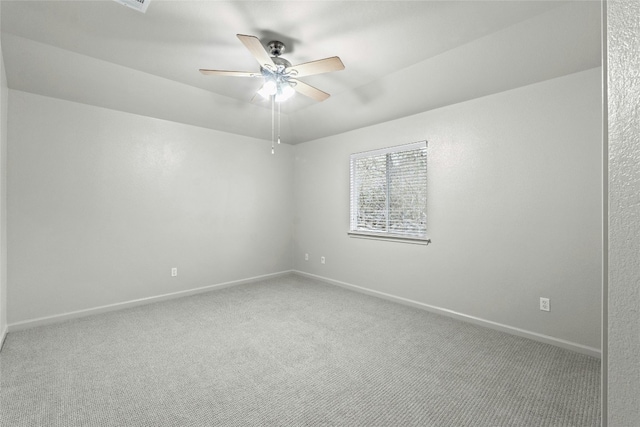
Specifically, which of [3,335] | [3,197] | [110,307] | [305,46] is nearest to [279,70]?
[305,46]

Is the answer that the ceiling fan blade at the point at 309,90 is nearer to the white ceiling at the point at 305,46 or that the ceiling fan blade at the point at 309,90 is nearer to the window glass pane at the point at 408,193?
the white ceiling at the point at 305,46

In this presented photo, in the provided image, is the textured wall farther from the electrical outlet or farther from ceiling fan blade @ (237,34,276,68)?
the electrical outlet

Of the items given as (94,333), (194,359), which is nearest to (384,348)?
(194,359)

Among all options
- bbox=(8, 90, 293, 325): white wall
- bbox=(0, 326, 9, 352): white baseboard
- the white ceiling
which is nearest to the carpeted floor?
bbox=(0, 326, 9, 352): white baseboard

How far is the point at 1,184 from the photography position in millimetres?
2768

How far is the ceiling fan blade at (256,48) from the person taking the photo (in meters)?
2.05

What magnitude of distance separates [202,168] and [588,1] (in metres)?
4.40

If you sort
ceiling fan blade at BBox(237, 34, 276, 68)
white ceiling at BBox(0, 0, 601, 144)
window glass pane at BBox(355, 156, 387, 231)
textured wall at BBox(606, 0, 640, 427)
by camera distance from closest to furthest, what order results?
textured wall at BBox(606, 0, 640, 427)
ceiling fan blade at BBox(237, 34, 276, 68)
white ceiling at BBox(0, 0, 601, 144)
window glass pane at BBox(355, 156, 387, 231)

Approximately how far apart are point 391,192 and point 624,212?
3.61m

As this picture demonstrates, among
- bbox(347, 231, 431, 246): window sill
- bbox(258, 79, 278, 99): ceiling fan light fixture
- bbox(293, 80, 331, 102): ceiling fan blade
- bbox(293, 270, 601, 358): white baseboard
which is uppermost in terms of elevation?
bbox(293, 80, 331, 102): ceiling fan blade

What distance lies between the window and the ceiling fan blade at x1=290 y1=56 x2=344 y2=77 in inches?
72.1

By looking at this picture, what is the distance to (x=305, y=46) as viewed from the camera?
272cm

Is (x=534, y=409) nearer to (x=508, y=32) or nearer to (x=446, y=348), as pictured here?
(x=446, y=348)

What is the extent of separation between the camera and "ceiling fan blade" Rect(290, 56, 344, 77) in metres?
2.28
